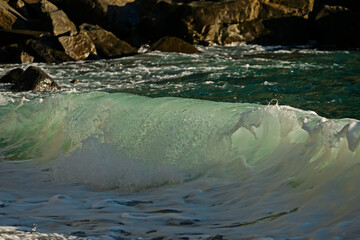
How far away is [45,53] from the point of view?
19.9 m

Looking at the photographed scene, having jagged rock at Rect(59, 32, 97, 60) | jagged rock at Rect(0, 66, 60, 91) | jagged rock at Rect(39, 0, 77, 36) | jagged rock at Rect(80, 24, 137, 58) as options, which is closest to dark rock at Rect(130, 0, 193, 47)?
jagged rock at Rect(80, 24, 137, 58)

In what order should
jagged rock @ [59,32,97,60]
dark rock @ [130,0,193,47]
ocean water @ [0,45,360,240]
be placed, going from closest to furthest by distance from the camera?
ocean water @ [0,45,360,240] < jagged rock @ [59,32,97,60] < dark rock @ [130,0,193,47]

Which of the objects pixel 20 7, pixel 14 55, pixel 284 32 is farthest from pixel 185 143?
pixel 20 7

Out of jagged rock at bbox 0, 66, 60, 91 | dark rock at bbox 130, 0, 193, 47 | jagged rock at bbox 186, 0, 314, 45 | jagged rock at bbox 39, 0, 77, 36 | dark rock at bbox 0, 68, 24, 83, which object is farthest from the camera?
dark rock at bbox 130, 0, 193, 47

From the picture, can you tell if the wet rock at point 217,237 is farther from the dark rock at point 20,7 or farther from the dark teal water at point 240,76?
the dark rock at point 20,7

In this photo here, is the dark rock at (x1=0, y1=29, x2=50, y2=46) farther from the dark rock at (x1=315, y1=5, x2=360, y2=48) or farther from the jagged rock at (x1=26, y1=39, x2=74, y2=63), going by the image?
the dark rock at (x1=315, y1=5, x2=360, y2=48)

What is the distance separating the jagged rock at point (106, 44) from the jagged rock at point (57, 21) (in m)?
0.45

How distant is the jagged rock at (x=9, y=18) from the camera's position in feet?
73.2

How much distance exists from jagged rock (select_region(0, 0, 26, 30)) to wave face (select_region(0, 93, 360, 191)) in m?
15.3

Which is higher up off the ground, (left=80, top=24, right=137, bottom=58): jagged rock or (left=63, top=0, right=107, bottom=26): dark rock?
(left=63, top=0, right=107, bottom=26): dark rock

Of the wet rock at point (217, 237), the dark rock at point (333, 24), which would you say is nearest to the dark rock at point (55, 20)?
the dark rock at point (333, 24)

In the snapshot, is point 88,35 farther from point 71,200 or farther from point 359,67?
point 71,200

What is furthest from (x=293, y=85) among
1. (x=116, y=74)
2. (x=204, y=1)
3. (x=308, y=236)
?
(x=204, y=1)

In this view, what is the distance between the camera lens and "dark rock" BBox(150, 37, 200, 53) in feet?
68.4
